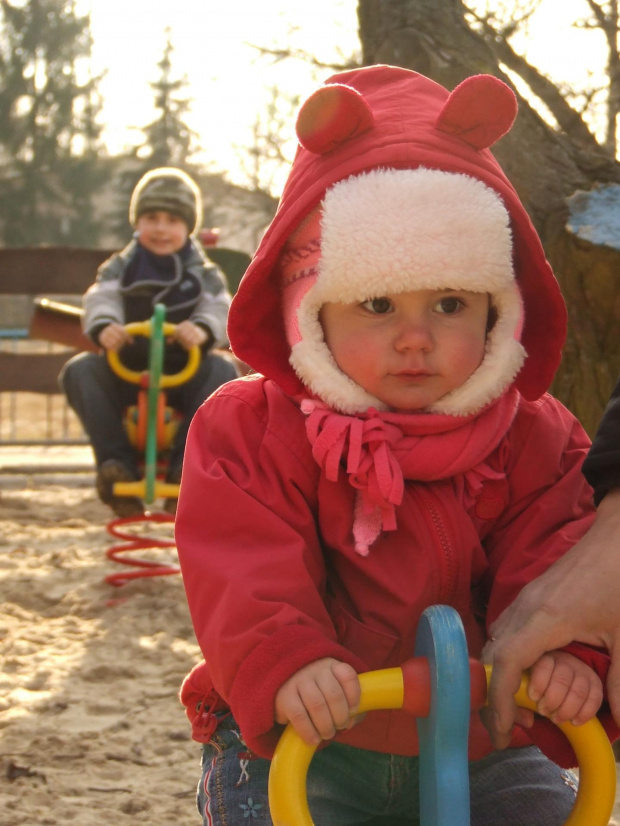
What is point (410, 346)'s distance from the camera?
1.31 m

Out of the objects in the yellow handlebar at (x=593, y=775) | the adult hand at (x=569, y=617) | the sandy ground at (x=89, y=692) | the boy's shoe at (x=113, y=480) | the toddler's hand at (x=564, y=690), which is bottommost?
the sandy ground at (x=89, y=692)

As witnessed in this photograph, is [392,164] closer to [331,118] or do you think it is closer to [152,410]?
[331,118]

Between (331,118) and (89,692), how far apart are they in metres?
1.67

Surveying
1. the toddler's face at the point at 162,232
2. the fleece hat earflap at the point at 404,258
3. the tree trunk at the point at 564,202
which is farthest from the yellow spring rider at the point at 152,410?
the fleece hat earflap at the point at 404,258

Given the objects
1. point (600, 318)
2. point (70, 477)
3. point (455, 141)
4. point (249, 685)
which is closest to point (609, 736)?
point (249, 685)

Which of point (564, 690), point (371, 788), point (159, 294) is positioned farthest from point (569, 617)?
point (159, 294)

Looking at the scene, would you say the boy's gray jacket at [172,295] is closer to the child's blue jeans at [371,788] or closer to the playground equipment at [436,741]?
the child's blue jeans at [371,788]

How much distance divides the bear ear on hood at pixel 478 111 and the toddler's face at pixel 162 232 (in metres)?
3.41

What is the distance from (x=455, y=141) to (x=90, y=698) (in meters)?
1.66

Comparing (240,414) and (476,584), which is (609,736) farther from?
(240,414)

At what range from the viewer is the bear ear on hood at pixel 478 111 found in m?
1.34

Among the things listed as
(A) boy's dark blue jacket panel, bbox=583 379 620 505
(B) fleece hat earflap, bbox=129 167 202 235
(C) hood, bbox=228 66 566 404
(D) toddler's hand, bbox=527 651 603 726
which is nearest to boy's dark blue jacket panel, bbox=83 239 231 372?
(B) fleece hat earflap, bbox=129 167 202 235

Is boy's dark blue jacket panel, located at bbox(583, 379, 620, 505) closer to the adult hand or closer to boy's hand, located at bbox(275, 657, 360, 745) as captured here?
the adult hand

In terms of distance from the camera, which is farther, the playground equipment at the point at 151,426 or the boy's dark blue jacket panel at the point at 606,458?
the playground equipment at the point at 151,426
